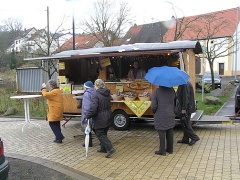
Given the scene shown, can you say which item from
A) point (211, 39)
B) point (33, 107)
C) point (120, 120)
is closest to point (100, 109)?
point (120, 120)

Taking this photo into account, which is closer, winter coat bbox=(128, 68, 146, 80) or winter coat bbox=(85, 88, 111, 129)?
winter coat bbox=(85, 88, 111, 129)

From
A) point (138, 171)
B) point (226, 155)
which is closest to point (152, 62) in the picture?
point (226, 155)

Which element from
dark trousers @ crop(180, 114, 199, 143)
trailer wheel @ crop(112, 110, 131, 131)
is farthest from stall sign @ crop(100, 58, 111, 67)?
dark trousers @ crop(180, 114, 199, 143)

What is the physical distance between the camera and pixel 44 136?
8.95 metres

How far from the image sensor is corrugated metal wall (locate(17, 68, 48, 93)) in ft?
78.4

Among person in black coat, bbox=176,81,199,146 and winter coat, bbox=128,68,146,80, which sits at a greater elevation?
winter coat, bbox=128,68,146,80

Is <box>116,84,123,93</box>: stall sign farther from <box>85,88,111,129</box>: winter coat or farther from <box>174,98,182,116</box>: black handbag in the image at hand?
<box>85,88,111,129</box>: winter coat

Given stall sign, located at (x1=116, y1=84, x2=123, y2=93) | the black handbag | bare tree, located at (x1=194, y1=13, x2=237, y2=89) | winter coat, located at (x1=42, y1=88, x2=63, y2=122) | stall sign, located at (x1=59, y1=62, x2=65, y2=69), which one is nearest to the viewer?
the black handbag

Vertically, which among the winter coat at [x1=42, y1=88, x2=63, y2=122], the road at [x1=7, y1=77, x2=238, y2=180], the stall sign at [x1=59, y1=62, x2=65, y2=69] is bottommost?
the road at [x1=7, y1=77, x2=238, y2=180]

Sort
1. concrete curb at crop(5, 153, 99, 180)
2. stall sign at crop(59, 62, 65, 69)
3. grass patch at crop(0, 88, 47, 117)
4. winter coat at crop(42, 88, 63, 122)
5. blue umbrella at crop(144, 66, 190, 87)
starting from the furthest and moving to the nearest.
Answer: grass patch at crop(0, 88, 47, 117) < stall sign at crop(59, 62, 65, 69) < winter coat at crop(42, 88, 63, 122) < blue umbrella at crop(144, 66, 190, 87) < concrete curb at crop(5, 153, 99, 180)

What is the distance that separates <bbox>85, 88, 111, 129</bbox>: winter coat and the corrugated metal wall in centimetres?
1777

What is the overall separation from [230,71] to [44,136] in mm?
42080

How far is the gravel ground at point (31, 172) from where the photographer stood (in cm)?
543

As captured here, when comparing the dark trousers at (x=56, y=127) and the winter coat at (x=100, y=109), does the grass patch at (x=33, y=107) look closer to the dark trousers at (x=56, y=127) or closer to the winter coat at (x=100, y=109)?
the dark trousers at (x=56, y=127)
